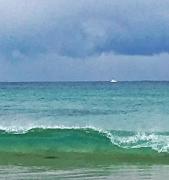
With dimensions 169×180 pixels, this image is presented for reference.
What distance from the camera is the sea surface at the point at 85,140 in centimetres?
1673

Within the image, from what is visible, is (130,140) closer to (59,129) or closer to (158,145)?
(158,145)

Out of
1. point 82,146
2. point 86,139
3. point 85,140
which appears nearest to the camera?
point 82,146

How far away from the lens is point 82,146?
25.8 metres

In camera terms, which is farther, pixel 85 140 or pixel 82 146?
pixel 85 140

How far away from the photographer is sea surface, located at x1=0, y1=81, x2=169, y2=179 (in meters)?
16.7

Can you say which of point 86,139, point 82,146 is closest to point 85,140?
point 86,139

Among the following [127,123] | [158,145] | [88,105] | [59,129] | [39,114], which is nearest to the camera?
[158,145]

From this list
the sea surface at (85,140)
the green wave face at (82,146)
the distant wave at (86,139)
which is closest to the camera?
the sea surface at (85,140)

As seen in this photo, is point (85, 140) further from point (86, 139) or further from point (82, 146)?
point (82, 146)

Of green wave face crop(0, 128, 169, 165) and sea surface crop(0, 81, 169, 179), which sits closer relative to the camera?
sea surface crop(0, 81, 169, 179)

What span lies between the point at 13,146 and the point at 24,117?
458 inches

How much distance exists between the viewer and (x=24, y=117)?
122 feet

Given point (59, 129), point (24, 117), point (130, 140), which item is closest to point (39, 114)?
point (24, 117)

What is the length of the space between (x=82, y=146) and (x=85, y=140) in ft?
4.70
